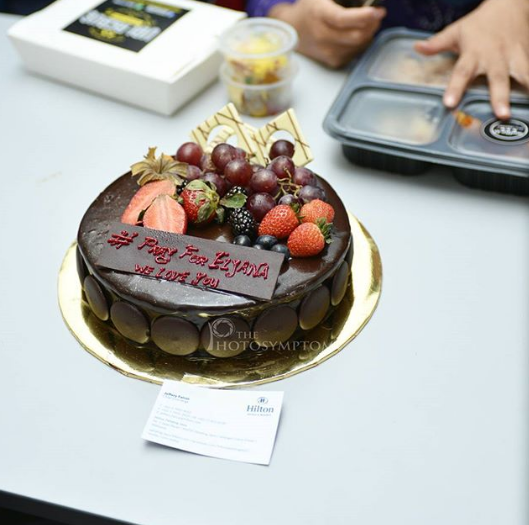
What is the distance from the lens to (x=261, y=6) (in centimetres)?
201

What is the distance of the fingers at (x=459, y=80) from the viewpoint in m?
1.59

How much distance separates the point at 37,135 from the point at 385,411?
1.17 m

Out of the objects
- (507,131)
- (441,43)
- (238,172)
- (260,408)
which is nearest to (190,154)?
(238,172)

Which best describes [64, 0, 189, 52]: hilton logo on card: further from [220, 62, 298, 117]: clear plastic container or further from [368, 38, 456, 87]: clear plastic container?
[368, 38, 456, 87]: clear plastic container

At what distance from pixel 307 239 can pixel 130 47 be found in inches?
38.1

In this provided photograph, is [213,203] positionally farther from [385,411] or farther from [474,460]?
[474,460]

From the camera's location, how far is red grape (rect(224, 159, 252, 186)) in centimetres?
117

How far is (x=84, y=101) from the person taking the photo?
6.01 ft

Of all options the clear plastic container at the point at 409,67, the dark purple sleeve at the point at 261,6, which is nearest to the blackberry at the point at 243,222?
the clear plastic container at the point at 409,67

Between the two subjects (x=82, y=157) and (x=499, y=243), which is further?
(x=82, y=157)

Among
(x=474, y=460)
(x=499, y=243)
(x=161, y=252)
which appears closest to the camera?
(x=474, y=460)

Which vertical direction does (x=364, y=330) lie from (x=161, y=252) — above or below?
below

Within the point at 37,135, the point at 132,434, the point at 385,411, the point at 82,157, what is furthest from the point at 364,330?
the point at 37,135

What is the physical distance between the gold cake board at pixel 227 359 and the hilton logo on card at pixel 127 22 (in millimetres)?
824
